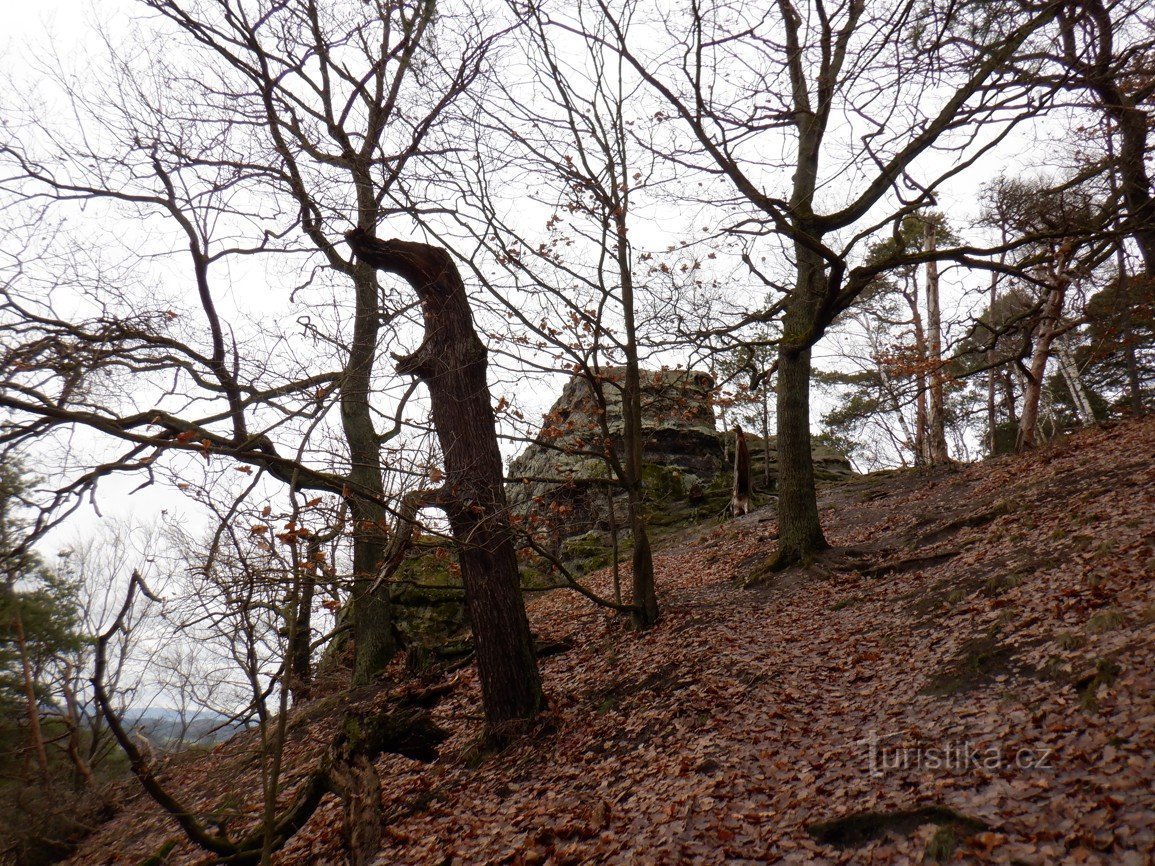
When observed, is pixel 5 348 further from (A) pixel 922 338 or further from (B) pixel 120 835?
(A) pixel 922 338

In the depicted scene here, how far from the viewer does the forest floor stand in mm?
3791

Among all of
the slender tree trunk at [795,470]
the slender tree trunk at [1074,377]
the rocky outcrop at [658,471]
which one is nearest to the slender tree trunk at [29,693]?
the rocky outcrop at [658,471]

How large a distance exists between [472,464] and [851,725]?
13.9ft

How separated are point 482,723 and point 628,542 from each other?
1154 cm

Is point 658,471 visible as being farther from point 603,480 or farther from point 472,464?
point 472,464

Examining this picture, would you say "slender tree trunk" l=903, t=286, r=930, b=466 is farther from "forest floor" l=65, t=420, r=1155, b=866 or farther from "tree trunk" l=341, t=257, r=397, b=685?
"tree trunk" l=341, t=257, r=397, b=685

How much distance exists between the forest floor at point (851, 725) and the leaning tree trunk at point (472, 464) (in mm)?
665

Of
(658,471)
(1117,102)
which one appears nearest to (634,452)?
(1117,102)

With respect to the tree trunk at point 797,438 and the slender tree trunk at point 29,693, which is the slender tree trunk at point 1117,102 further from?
the slender tree trunk at point 29,693

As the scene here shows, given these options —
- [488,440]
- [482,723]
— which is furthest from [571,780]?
[488,440]

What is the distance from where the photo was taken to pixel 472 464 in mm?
7086

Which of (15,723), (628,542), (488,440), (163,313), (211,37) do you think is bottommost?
(15,723)

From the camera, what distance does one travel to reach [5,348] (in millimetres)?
6762

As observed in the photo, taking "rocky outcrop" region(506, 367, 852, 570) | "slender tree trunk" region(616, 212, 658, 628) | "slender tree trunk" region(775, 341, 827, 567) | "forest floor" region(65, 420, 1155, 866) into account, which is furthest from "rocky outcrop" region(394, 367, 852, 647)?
"forest floor" region(65, 420, 1155, 866)
